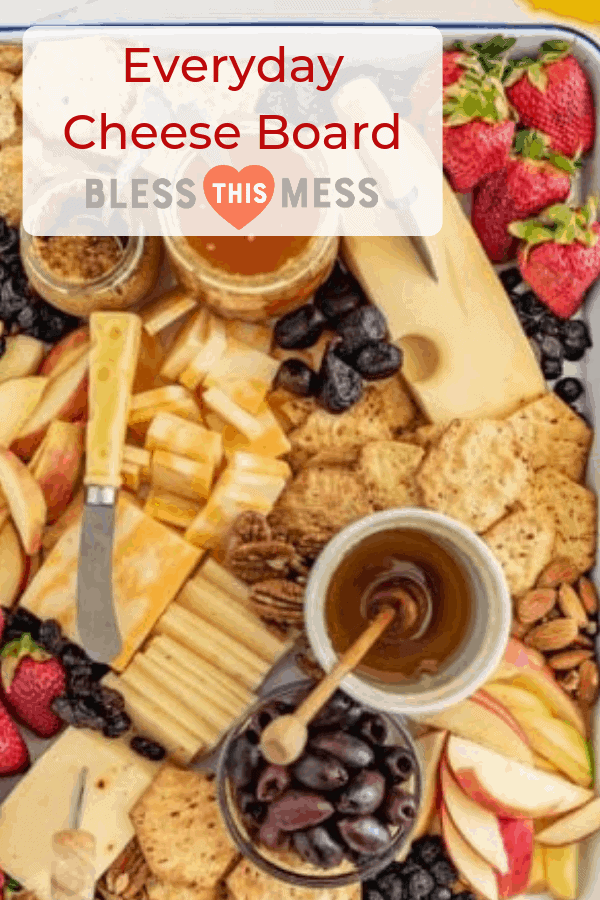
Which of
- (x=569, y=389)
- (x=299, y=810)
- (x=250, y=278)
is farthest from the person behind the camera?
(x=569, y=389)

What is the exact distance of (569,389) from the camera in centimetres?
176

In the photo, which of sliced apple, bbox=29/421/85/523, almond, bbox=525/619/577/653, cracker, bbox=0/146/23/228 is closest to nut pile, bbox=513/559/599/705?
almond, bbox=525/619/577/653

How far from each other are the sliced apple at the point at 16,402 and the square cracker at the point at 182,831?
0.44m

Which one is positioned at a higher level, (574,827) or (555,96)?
(555,96)

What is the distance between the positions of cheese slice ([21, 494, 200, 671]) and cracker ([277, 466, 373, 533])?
0.13m

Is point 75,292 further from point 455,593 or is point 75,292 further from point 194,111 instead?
point 455,593

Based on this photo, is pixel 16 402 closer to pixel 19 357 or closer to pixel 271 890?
pixel 19 357

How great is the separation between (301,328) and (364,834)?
574 millimetres

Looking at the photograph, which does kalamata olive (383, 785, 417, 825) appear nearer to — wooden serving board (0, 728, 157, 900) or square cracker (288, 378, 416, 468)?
wooden serving board (0, 728, 157, 900)

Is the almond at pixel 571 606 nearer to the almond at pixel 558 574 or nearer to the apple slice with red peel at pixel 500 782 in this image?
the almond at pixel 558 574

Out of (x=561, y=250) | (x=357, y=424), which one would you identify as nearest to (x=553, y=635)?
(x=357, y=424)

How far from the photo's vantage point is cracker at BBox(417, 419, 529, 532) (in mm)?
1694

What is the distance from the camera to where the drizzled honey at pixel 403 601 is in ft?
5.50

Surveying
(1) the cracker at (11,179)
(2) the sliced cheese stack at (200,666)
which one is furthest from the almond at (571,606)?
(1) the cracker at (11,179)
